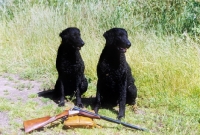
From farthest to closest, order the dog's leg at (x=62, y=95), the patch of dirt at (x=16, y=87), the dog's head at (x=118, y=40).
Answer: the patch of dirt at (x=16, y=87), the dog's leg at (x=62, y=95), the dog's head at (x=118, y=40)

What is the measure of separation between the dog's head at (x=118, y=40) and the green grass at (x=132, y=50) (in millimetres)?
949

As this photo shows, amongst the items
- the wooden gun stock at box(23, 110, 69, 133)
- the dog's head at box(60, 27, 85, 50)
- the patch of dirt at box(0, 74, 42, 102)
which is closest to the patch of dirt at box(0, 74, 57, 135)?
the patch of dirt at box(0, 74, 42, 102)

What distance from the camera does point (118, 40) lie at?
440 centimetres

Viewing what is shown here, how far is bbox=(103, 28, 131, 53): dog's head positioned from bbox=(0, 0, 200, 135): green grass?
3.11 feet

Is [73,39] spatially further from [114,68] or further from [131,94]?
[131,94]

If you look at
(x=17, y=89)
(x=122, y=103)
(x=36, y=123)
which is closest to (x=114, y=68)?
(x=122, y=103)

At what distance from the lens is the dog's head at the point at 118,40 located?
14.3 ft

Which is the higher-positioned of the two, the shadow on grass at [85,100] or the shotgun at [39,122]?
the shotgun at [39,122]

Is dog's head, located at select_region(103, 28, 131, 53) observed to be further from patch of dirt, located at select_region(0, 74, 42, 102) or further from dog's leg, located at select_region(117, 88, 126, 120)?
patch of dirt, located at select_region(0, 74, 42, 102)

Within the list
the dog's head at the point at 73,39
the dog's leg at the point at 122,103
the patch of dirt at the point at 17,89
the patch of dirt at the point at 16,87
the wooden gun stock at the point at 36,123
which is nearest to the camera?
the wooden gun stock at the point at 36,123

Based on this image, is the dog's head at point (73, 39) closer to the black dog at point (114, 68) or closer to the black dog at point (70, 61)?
the black dog at point (70, 61)

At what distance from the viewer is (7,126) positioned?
4.05 m

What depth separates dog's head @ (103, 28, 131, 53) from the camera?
4.37 metres

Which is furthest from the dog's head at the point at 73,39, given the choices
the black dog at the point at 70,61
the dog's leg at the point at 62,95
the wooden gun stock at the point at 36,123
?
the wooden gun stock at the point at 36,123
